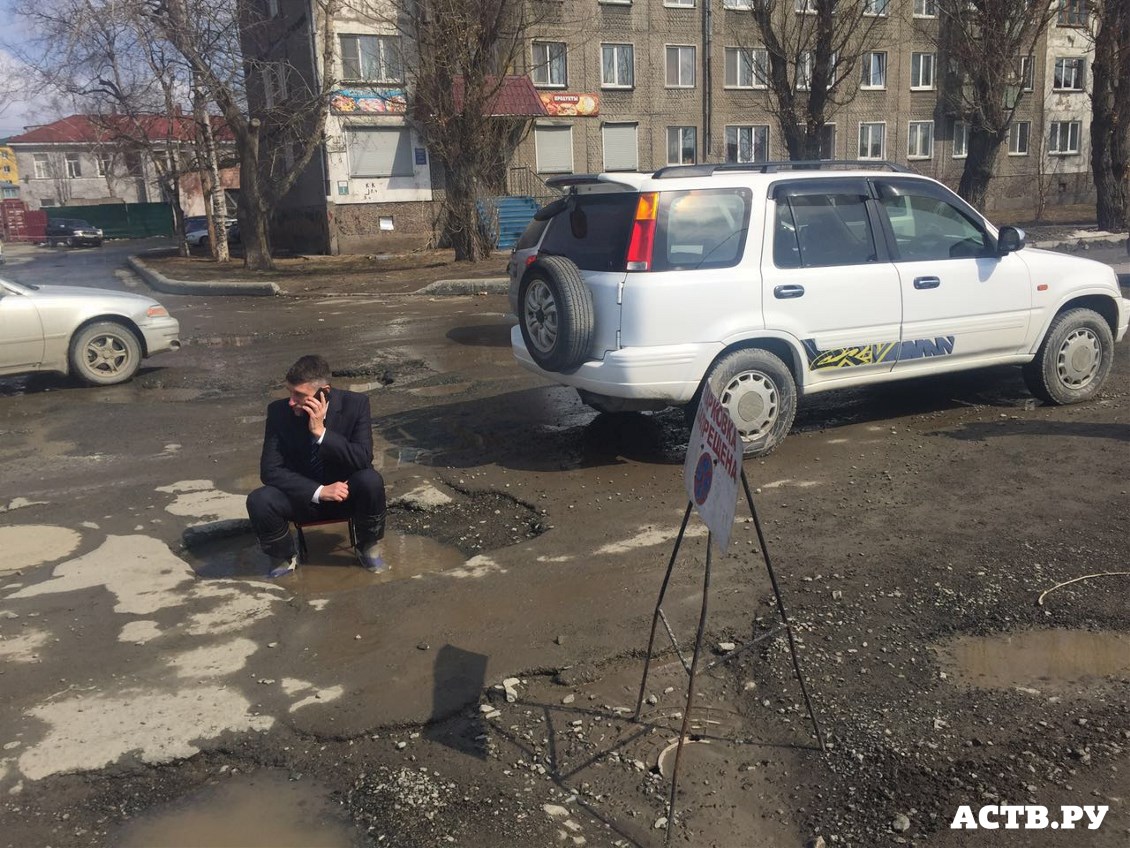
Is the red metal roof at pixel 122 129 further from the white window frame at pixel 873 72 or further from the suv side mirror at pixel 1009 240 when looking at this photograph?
the white window frame at pixel 873 72

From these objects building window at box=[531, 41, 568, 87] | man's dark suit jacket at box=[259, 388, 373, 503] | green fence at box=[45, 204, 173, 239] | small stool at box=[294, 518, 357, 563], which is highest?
building window at box=[531, 41, 568, 87]

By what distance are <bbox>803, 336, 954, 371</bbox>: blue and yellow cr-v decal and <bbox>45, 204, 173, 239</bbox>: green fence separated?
196 ft

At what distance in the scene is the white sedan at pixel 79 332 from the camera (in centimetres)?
981

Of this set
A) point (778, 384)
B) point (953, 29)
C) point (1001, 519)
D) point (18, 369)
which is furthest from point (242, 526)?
point (953, 29)

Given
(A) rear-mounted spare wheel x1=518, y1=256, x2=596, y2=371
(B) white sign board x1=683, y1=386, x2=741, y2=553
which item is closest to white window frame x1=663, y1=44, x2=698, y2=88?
(A) rear-mounted spare wheel x1=518, y1=256, x2=596, y2=371

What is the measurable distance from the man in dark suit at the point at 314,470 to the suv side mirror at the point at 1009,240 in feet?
16.6

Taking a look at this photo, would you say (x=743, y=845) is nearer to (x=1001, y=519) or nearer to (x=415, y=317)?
(x=1001, y=519)

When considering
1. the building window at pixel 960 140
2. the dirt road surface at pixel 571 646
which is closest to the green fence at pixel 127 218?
the building window at pixel 960 140

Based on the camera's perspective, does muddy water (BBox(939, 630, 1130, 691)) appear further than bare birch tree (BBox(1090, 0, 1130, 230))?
No

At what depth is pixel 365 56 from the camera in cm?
3178

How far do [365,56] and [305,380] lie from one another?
2970cm

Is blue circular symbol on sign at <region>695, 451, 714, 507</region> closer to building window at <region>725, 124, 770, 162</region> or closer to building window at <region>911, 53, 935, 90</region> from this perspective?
building window at <region>725, 124, 770, 162</region>

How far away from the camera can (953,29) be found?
25719mm

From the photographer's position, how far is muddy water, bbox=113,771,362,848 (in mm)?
3107
